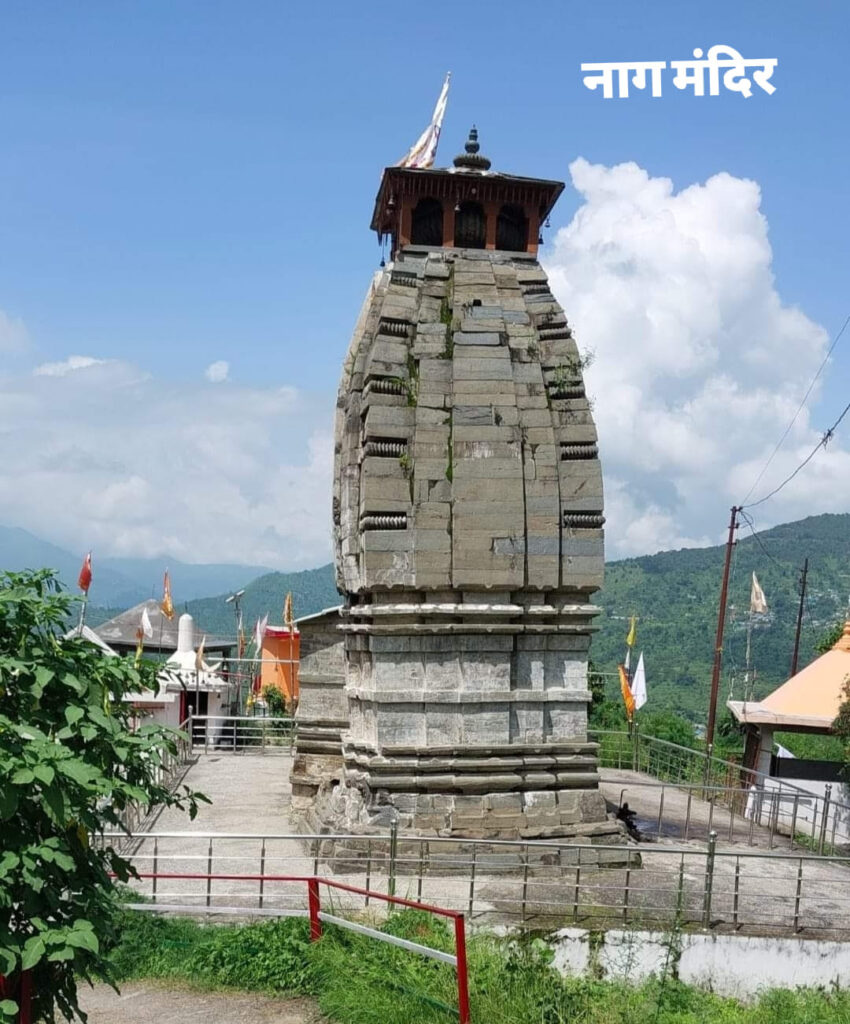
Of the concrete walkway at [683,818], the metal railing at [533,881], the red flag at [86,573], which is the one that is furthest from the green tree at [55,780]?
the red flag at [86,573]

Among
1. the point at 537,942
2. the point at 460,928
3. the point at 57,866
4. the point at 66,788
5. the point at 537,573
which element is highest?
the point at 537,573

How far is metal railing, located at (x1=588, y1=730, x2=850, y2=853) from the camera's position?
1606cm

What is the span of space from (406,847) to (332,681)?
5.32 metres

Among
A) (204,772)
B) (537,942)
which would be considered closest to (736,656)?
(204,772)

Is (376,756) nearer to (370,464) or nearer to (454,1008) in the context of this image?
(370,464)

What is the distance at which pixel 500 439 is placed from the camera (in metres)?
14.8

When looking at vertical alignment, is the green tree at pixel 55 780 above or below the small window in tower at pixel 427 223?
below

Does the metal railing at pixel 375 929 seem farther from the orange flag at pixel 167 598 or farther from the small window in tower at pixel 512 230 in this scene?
the orange flag at pixel 167 598

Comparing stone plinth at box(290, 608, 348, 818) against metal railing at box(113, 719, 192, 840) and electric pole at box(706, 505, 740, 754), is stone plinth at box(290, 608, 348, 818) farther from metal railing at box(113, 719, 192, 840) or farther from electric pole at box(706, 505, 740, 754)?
electric pole at box(706, 505, 740, 754)

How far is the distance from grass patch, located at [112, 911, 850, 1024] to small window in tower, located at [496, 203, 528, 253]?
10.3 metres

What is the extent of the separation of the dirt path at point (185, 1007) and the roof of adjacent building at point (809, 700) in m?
11.6

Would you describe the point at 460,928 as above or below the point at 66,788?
below

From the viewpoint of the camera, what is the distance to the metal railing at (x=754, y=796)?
632 inches

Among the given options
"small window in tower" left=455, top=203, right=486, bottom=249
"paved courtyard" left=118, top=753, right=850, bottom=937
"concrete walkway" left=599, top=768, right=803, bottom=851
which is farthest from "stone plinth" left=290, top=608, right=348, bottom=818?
"small window in tower" left=455, top=203, right=486, bottom=249
